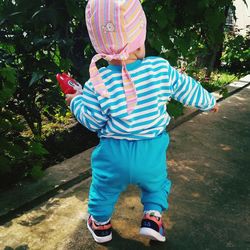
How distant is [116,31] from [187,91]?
537mm

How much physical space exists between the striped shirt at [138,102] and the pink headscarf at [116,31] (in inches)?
1.6

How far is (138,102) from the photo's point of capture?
5.97ft

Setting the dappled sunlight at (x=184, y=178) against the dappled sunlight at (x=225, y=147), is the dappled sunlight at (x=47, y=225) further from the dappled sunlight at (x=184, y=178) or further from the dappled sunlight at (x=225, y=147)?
the dappled sunlight at (x=225, y=147)

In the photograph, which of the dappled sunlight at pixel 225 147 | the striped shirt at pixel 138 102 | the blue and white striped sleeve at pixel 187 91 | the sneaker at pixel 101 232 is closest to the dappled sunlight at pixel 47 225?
the sneaker at pixel 101 232

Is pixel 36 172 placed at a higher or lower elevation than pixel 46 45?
lower

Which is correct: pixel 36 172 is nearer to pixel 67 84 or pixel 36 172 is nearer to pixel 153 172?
pixel 67 84

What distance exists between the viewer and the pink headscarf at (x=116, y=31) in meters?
1.64

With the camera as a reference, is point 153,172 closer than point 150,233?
Yes

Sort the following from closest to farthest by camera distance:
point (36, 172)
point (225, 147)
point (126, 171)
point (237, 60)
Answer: point (126, 171) < point (36, 172) < point (225, 147) < point (237, 60)

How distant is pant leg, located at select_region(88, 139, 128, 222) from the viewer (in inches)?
75.7

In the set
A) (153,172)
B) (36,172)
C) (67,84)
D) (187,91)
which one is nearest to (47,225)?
(36,172)

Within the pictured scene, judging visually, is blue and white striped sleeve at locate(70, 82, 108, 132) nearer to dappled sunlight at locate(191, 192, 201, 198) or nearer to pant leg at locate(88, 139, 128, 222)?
pant leg at locate(88, 139, 128, 222)

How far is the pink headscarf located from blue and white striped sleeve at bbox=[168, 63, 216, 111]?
0.88 ft

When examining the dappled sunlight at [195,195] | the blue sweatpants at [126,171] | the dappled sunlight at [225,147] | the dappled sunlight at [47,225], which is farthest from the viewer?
the dappled sunlight at [225,147]
